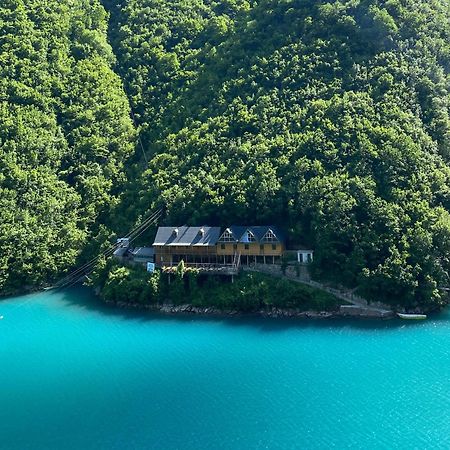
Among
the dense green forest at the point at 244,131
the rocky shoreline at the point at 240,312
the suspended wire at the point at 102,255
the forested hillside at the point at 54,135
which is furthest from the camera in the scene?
the forested hillside at the point at 54,135

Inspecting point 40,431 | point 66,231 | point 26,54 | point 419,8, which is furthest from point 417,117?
point 26,54

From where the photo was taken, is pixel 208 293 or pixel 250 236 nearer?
pixel 208 293

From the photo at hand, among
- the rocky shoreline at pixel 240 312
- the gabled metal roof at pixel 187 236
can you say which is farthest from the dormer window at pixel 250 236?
the rocky shoreline at pixel 240 312

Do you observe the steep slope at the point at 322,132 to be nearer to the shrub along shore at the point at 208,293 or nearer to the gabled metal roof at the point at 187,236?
the gabled metal roof at the point at 187,236

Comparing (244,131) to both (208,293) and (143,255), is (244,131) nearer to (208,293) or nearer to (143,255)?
(143,255)

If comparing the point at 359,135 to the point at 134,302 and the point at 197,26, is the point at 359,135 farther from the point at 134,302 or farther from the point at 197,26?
the point at 197,26

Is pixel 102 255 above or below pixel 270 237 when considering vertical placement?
below

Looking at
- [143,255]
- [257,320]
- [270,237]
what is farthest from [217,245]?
→ [257,320]
